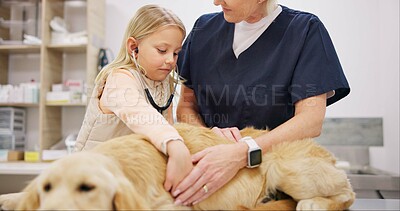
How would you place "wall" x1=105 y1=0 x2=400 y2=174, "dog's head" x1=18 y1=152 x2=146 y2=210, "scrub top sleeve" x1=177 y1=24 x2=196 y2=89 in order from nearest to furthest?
"dog's head" x1=18 y1=152 x2=146 y2=210, "scrub top sleeve" x1=177 y1=24 x2=196 y2=89, "wall" x1=105 y1=0 x2=400 y2=174

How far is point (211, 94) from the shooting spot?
1509 millimetres

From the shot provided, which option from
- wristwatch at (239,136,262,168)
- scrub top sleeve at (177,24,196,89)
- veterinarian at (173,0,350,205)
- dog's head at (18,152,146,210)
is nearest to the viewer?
dog's head at (18,152,146,210)

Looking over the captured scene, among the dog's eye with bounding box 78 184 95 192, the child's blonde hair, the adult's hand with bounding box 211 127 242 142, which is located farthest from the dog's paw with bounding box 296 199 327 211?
the child's blonde hair

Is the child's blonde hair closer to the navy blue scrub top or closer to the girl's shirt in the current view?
the girl's shirt

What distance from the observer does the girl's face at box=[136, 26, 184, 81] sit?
132 cm

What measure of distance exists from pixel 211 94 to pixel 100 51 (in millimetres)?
2329

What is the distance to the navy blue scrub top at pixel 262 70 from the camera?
1.36 metres

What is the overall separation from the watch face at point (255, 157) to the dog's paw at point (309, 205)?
14 centimetres

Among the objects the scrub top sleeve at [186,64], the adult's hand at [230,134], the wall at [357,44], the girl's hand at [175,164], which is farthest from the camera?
the wall at [357,44]

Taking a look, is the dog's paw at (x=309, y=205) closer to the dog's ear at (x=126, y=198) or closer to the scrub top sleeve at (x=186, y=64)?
the dog's ear at (x=126, y=198)

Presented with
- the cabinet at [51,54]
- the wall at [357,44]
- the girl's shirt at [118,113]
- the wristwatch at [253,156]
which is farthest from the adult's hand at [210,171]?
the cabinet at [51,54]

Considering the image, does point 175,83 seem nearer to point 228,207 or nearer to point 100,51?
point 228,207

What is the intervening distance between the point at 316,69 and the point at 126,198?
0.83m

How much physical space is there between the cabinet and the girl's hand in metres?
2.68
